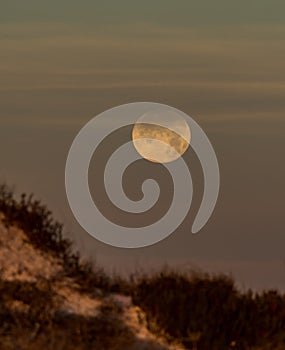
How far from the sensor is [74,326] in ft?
65.8

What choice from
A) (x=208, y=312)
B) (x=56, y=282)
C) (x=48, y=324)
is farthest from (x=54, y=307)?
(x=208, y=312)

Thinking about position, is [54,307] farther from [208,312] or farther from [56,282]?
[208,312]

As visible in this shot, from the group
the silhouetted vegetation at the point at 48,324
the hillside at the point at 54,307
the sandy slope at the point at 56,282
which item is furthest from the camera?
the sandy slope at the point at 56,282

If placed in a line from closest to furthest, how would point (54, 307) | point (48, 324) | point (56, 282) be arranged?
point (48, 324) < point (54, 307) < point (56, 282)

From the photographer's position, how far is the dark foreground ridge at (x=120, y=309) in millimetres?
19906

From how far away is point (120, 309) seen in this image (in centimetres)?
2102

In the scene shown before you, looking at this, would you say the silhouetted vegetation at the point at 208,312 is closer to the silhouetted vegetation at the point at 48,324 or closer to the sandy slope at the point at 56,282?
the sandy slope at the point at 56,282

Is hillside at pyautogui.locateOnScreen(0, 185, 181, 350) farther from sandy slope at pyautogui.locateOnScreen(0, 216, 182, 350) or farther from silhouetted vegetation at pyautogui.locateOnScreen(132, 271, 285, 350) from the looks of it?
silhouetted vegetation at pyautogui.locateOnScreen(132, 271, 285, 350)

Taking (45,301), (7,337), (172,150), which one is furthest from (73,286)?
(172,150)

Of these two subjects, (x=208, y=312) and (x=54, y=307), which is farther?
(x=208, y=312)

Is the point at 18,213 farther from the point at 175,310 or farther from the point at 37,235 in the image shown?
the point at 175,310

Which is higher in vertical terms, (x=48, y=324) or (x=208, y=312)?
(x=208, y=312)

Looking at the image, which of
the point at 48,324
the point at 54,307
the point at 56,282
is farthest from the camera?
the point at 56,282

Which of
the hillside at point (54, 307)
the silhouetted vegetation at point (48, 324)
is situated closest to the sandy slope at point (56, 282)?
the hillside at point (54, 307)
